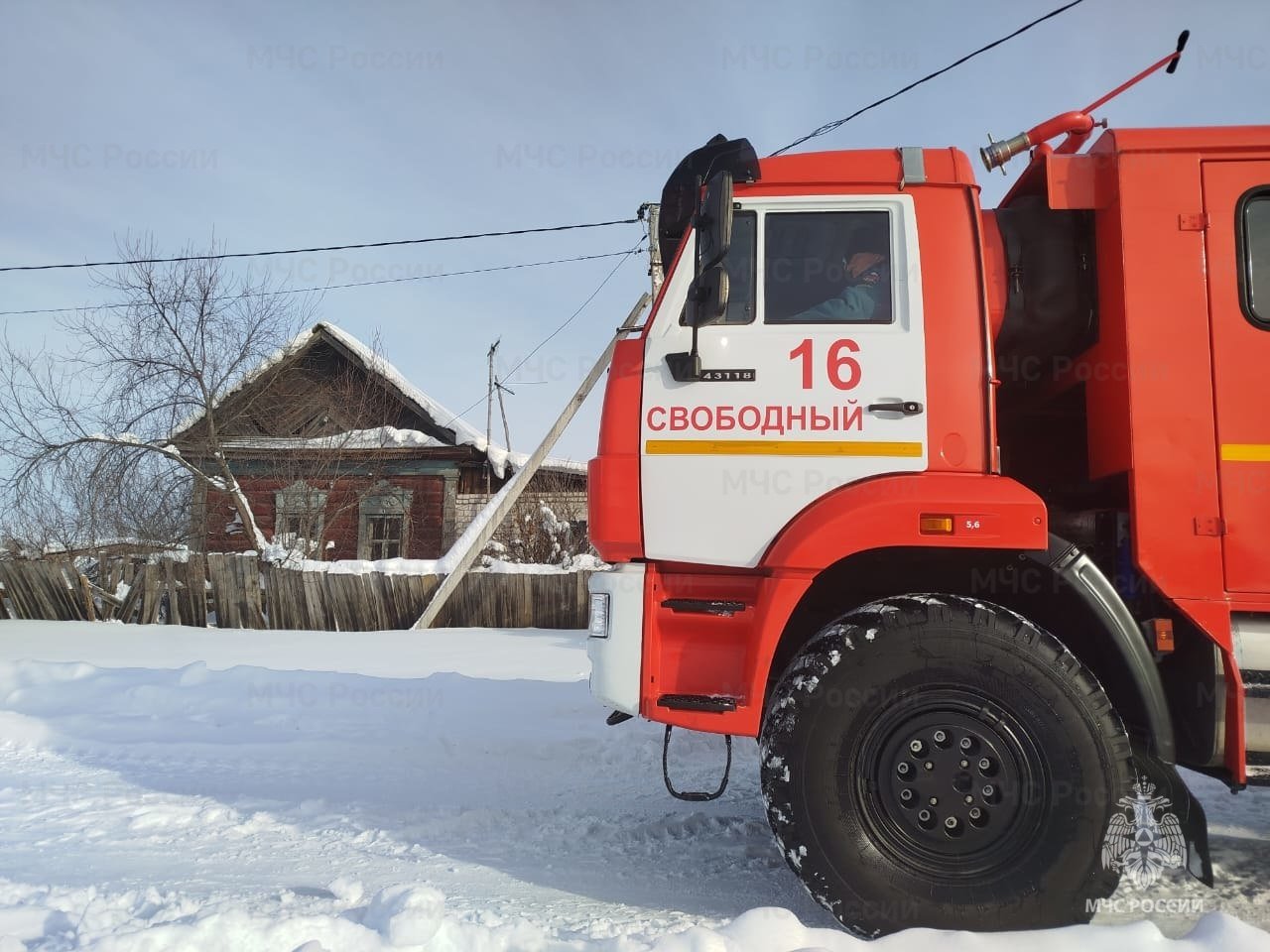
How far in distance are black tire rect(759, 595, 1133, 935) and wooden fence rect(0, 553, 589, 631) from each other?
9708 millimetres

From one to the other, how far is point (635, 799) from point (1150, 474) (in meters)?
3.00

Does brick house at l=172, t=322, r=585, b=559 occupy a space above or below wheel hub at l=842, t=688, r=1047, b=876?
above

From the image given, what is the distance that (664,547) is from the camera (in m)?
3.09

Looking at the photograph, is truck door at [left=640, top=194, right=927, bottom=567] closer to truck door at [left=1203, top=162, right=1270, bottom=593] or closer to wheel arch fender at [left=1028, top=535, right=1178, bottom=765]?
A: wheel arch fender at [left=1028, top=535, right=1178, bottom=765]

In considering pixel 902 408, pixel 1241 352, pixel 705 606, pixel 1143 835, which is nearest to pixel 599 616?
pixel 705 606

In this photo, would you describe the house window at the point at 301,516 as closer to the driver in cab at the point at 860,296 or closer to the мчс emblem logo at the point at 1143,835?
the driver in cab at the point at 860,296

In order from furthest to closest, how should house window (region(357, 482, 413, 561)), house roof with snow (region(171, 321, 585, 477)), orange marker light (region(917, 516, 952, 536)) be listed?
1. house window (region(357, 482, 413, 561))
2. house roof with snow (region(171, 321, 585, 477))
3. orange marker light (region(917, 516, 952, 536))

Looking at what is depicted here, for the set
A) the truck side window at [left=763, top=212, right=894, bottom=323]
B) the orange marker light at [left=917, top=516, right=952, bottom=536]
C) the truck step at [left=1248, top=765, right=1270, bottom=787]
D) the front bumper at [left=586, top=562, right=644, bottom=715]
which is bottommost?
the truck step at [left=1248, top=765, right=1270, bottom=787]

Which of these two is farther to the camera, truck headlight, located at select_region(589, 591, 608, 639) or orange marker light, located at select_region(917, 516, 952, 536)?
truck headlight, located at select_region(589, 591, 608, 639)

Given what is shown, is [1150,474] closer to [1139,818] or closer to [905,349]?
[905,349]

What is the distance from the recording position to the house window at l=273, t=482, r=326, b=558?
16.8 m

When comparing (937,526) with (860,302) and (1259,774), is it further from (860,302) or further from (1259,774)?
(1259,774)

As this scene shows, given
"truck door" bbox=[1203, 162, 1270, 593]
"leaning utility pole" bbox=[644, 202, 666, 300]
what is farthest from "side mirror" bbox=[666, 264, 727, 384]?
"leaning utility pole" bbox=[644, 202, 666, 300]

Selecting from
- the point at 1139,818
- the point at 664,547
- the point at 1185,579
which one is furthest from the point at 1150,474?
the point at 664,547
